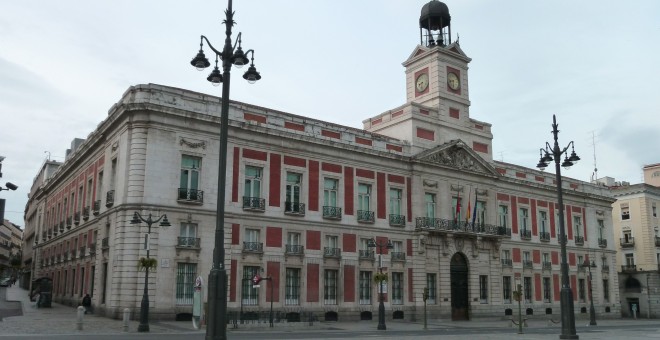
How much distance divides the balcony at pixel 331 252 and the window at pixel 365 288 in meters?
2.36

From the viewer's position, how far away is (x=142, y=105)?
3219cm

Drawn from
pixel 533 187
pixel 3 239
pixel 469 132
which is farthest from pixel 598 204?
pixel 3 239

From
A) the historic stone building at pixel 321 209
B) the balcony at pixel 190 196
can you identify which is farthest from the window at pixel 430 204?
the balcony at pixel 190 196

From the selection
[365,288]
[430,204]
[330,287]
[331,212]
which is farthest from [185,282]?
[430,204]

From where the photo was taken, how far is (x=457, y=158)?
4603 cm

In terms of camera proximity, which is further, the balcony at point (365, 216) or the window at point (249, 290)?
the balcony at point (365, 216)

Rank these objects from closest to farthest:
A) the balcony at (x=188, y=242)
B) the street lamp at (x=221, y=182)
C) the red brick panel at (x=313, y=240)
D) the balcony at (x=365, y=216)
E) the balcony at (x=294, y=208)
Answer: the street lamp at (x=221, y=182), the balcony at (x=188, y=242), the balcony at (x=294, y=208), the red brick panel at (x=313, y=240), the balcony at (x=365, y=216)

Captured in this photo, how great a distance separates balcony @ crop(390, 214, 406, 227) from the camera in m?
41.5

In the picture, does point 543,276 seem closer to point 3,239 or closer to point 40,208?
point 40,208

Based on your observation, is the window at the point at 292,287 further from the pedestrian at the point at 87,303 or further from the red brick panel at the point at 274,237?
the pedestrian at the point at 87,303

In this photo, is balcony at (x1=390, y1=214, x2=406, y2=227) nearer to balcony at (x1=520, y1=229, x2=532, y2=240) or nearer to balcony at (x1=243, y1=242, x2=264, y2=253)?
balcony at (x1=243, y1=242, x2=264, y2=253)

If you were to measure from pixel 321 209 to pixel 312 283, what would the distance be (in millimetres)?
4514

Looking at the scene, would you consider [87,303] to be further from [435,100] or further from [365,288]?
[435,100]

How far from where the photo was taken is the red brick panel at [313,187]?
125 feet
